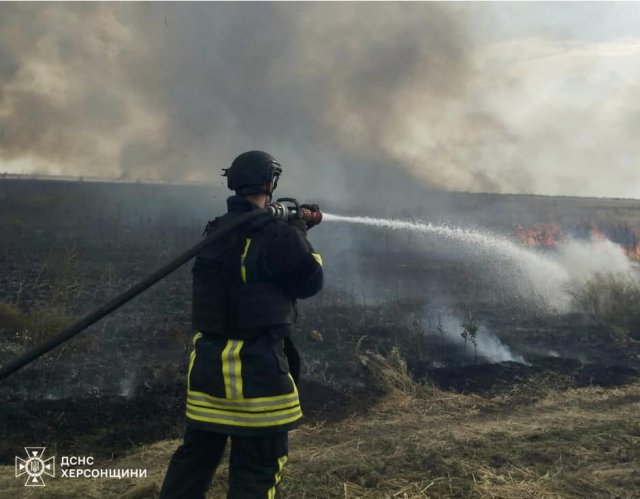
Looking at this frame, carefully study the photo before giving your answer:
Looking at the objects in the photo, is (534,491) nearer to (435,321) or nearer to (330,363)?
(330,363)

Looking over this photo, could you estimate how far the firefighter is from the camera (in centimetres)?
232

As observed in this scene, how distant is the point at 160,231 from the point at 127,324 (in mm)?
8270

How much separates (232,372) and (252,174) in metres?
1.02

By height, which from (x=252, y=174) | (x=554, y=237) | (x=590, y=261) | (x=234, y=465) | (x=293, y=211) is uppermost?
(x=554, y=237)

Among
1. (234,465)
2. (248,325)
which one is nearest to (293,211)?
(248,325)

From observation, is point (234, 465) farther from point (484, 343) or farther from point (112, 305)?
point (484, 343)

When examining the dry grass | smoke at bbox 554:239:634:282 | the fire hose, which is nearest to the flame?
smoke at bbox 554:239:634:282

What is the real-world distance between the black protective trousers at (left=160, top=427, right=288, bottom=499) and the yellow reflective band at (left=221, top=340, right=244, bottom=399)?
0.22 m

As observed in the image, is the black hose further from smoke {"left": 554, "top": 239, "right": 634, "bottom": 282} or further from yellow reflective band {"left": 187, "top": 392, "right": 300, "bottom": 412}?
smoke {"left": 554, "top": 239, "right": 634, "bottom": 282}

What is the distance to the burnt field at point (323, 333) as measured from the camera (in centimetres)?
512

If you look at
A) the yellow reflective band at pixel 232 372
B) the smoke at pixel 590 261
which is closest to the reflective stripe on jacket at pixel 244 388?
the yellow reflective band at pixel 232 372

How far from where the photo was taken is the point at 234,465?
93.7 inches

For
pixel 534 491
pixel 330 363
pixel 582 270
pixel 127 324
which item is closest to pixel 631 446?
pixel 534 491

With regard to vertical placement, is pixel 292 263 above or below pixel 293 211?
below
